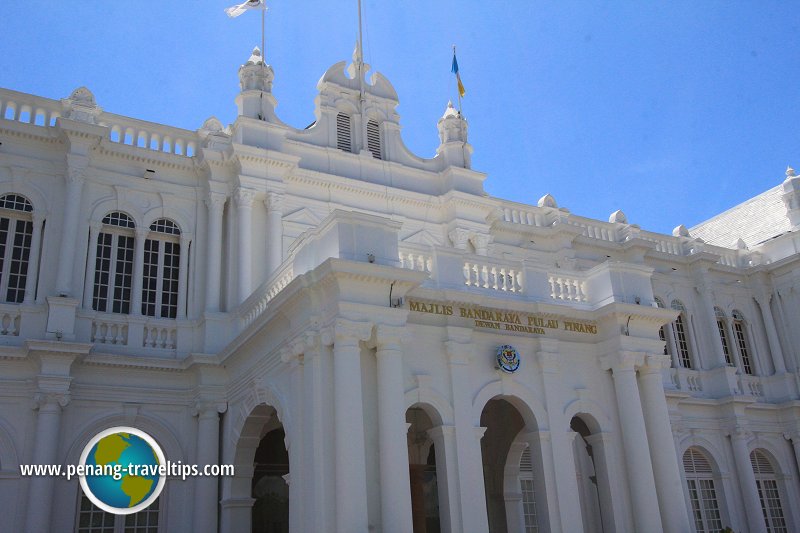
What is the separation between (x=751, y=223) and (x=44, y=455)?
2527 centimetres

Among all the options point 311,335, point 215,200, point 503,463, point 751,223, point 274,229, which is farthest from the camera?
point 751,223

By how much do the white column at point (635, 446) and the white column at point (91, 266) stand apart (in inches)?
432

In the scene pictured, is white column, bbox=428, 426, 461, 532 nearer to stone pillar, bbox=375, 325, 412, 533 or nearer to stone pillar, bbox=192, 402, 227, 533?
stone pillar, bbox=375, 325, 412, 533

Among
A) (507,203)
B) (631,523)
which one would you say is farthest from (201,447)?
(507,203)

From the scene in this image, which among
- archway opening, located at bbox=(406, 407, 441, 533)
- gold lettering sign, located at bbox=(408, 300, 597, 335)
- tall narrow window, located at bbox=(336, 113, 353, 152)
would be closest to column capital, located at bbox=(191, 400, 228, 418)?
archway opening, located at bbox=(406, 407, 441, 533)

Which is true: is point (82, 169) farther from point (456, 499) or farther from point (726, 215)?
point (726, 215)

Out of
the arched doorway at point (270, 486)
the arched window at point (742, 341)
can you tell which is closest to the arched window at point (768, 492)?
the arched window at point (742, 341)

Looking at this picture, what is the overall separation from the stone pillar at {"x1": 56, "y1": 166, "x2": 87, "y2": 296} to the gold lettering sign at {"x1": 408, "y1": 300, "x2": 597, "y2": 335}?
293 inches

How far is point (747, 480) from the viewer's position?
23719 mm

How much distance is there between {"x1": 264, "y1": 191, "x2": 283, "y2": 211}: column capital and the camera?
61.2ft

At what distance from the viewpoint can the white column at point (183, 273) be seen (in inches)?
703

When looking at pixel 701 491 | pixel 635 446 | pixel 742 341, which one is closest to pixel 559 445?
pixel 635 446

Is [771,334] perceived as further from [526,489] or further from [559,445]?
[559,445]

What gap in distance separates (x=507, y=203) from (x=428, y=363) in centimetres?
1053
